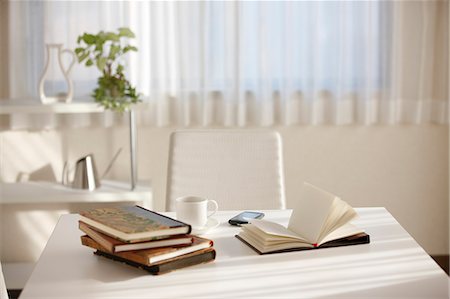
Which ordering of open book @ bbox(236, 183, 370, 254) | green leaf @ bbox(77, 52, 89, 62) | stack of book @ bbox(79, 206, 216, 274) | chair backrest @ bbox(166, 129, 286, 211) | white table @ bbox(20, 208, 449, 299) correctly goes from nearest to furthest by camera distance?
white table @ bbox(20, 208, 449, 299)
stack of book @ bbox(79, 206, 216, 274)
open book @ bbox(236, 183, 370, 254)
chair backrest @ bbox(166, 129, 286, 211)
green leaf @ bbox(77, 52, 89, 62)

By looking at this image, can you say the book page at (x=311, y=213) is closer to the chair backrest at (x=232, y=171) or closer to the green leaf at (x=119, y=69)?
the chair backrest at (x=232, y=171)

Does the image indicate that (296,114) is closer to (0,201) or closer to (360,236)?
(0,201)

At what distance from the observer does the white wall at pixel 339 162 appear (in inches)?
142

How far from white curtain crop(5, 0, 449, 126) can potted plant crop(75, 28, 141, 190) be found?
0.76 ft

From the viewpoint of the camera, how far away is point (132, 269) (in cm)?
165

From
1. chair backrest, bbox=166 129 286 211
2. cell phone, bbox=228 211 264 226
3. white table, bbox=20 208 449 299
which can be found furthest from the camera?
chair backrest, bbox=166 129 286 211

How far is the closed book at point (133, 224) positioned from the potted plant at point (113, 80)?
1463 mm

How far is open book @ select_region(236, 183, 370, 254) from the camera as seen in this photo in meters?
1.80

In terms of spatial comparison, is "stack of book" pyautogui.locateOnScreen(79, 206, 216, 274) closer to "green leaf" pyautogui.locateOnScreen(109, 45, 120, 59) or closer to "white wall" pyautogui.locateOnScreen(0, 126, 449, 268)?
"green leaf" pyautogui.locateOnScreen(109, 45, 120, 59)

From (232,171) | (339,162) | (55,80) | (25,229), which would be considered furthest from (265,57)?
(25,229)

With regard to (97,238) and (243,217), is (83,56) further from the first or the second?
(97,238)

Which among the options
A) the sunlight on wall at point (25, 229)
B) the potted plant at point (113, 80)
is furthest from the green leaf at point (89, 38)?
the sunlight on wall at point (25, 229)

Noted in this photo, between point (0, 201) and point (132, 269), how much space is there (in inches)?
70.3

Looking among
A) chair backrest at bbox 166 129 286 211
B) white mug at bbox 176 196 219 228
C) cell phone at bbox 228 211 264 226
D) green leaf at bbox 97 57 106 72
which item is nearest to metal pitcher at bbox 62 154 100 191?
green leaf at bbox 97 57 106 72
